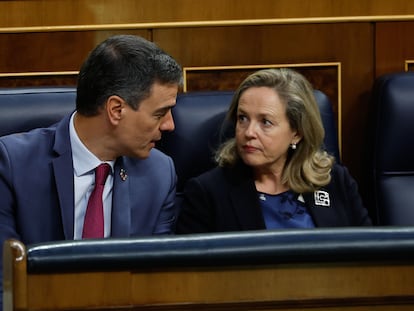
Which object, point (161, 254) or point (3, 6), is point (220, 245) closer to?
point (161, 254)

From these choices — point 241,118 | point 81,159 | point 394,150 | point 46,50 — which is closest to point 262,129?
point 241,118

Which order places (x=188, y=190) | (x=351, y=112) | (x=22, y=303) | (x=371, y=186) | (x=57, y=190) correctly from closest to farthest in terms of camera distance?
(x=22, y=303) → (x=57, y=190) → (x=188, y=190) → (x=371, y=186) → (x=351, y=112)

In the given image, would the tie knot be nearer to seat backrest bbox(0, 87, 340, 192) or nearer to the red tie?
the red tie

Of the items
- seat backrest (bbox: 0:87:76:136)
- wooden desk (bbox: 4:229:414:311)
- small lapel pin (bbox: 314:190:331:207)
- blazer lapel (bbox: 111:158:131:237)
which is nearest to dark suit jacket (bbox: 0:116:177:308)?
blazer lapel (bbox: 111:158:131:237)

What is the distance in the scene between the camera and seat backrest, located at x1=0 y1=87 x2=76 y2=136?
6.17 ft

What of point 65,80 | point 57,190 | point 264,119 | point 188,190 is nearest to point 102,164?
point 57,190

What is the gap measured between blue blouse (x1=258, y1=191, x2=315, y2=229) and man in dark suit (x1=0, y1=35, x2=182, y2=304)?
28cm

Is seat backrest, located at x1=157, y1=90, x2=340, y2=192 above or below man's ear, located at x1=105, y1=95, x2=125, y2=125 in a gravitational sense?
below

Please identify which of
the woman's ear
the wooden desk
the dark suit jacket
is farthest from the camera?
the woman's ear

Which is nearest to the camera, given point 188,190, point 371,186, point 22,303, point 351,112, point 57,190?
point 22,303

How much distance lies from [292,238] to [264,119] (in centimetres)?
95

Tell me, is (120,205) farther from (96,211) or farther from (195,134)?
(195,134)

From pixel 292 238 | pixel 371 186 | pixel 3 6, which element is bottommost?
pixel 371 186

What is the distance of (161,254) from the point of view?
1014 millimetres
